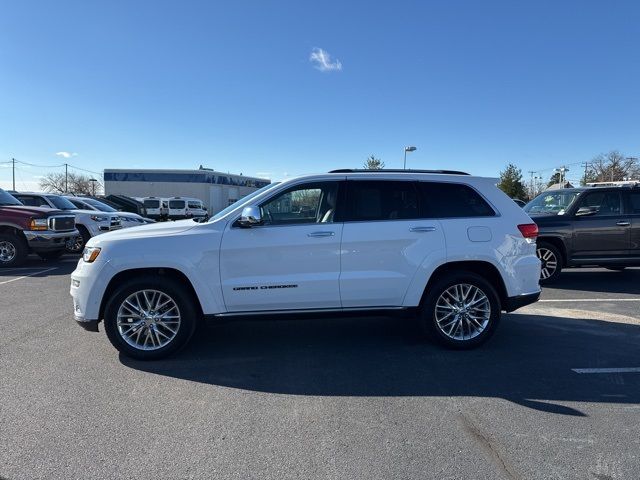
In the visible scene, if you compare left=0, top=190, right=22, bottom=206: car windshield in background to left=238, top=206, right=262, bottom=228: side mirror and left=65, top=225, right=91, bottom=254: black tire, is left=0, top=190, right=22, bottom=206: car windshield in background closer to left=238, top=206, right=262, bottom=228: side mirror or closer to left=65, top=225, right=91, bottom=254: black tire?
left=65, top=225, right=91, bottom=254: black tire

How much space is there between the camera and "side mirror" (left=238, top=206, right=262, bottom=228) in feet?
14.4

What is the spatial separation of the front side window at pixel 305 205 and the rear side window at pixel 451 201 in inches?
40.1

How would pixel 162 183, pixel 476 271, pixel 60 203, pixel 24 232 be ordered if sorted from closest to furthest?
pixel 476 271, pixel 24 232, pixel 60 203, pixel 162 183

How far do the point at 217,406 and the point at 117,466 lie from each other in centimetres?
93

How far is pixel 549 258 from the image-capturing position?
880 centimetres

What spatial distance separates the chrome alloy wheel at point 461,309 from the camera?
4.90 m

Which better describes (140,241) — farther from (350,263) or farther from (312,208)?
(350,263)

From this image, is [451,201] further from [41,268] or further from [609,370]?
[41,268]

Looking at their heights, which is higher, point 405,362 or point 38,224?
point 38,224

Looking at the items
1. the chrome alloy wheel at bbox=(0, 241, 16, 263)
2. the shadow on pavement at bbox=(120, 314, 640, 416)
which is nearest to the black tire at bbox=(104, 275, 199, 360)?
the shadow on pavement at bbox=(120, 314, 640, 416)

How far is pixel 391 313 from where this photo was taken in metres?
4.83

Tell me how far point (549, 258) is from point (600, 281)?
140cm

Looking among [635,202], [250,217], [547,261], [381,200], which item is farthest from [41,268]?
[635,202]

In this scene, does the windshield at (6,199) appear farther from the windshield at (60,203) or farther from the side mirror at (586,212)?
the side mirror at (586,212)
